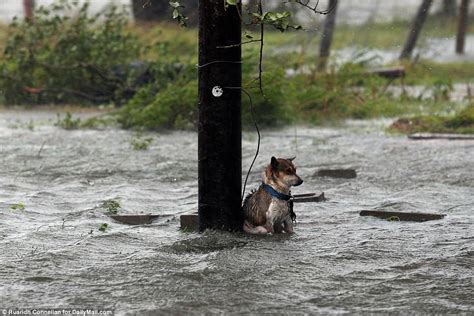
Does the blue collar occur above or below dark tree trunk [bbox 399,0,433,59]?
below

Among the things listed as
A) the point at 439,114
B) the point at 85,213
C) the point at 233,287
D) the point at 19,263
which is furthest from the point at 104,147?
the point at 233,287

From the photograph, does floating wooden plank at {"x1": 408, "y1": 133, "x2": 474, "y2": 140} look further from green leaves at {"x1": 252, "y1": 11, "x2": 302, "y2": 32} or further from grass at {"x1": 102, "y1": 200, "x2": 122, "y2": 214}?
green leaves at {"x1": 252, "y1": 11, "x2": 302, "y2": 32}

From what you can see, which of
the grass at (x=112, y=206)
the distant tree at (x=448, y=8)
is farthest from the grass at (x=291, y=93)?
the grass at (x=112, y=206)

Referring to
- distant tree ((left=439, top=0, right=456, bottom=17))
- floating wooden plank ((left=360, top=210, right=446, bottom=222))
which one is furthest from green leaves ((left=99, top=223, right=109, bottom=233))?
distant tree ((left=439, top=0, right=456, bottom=17))

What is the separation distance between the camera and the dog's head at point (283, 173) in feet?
26.1

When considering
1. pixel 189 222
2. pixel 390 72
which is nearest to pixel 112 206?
pixel 189 222

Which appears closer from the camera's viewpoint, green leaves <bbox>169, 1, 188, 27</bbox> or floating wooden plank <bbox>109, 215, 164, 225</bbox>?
green leaves <bbox>169, 1, 188, 27</bbox>

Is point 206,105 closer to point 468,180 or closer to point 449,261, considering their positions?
point 449,261

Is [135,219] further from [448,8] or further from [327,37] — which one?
[448,8]

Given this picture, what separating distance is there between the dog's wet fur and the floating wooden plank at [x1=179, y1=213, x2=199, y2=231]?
467mm

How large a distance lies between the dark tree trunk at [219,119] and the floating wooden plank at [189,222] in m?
0.38

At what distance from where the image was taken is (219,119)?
7.75m

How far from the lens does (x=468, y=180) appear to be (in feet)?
35.3

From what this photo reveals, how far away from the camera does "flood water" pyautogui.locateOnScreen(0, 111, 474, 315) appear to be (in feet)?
21.0
